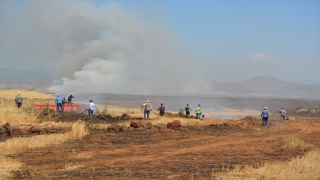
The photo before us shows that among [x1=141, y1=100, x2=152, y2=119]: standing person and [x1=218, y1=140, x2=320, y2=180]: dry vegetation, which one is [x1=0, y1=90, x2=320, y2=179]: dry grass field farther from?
[x1=141, y1=100, x2=152, y2=119]: standing person

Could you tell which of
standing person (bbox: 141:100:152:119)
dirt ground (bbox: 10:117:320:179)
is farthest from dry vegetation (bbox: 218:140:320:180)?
standing person (bbox: 141:100:152:119)

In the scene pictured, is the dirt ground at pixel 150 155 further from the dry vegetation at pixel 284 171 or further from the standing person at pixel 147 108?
the standing person at pixel 147 108

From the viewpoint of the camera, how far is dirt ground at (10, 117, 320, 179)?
35.3 ft

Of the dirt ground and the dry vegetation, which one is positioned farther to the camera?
the dirt ground

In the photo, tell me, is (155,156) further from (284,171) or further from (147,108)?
(147,108)

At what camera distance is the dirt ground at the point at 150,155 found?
35.3 ft

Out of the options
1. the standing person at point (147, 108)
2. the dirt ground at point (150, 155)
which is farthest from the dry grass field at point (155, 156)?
the standing person at point (147, 108)

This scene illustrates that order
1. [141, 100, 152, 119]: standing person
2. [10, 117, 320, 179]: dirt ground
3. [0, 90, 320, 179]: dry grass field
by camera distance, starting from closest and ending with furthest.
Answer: [0, 90, 320, 179]: dry grass field
[10, 117, 320, 179]: dirt ground
[141, 100, 152, 119]: standing person

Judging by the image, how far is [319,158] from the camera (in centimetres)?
1301

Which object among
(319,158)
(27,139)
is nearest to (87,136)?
(27,139)

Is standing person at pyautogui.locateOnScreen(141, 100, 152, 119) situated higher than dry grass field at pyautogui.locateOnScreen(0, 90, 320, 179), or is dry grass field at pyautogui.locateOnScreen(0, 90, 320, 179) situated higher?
standing person at pyautogui.locateOnScreen(141, 100, 152, 119)

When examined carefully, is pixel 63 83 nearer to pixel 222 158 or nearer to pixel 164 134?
pixel 164 134

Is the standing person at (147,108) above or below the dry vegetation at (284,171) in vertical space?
above

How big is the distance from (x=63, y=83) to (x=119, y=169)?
191ft
